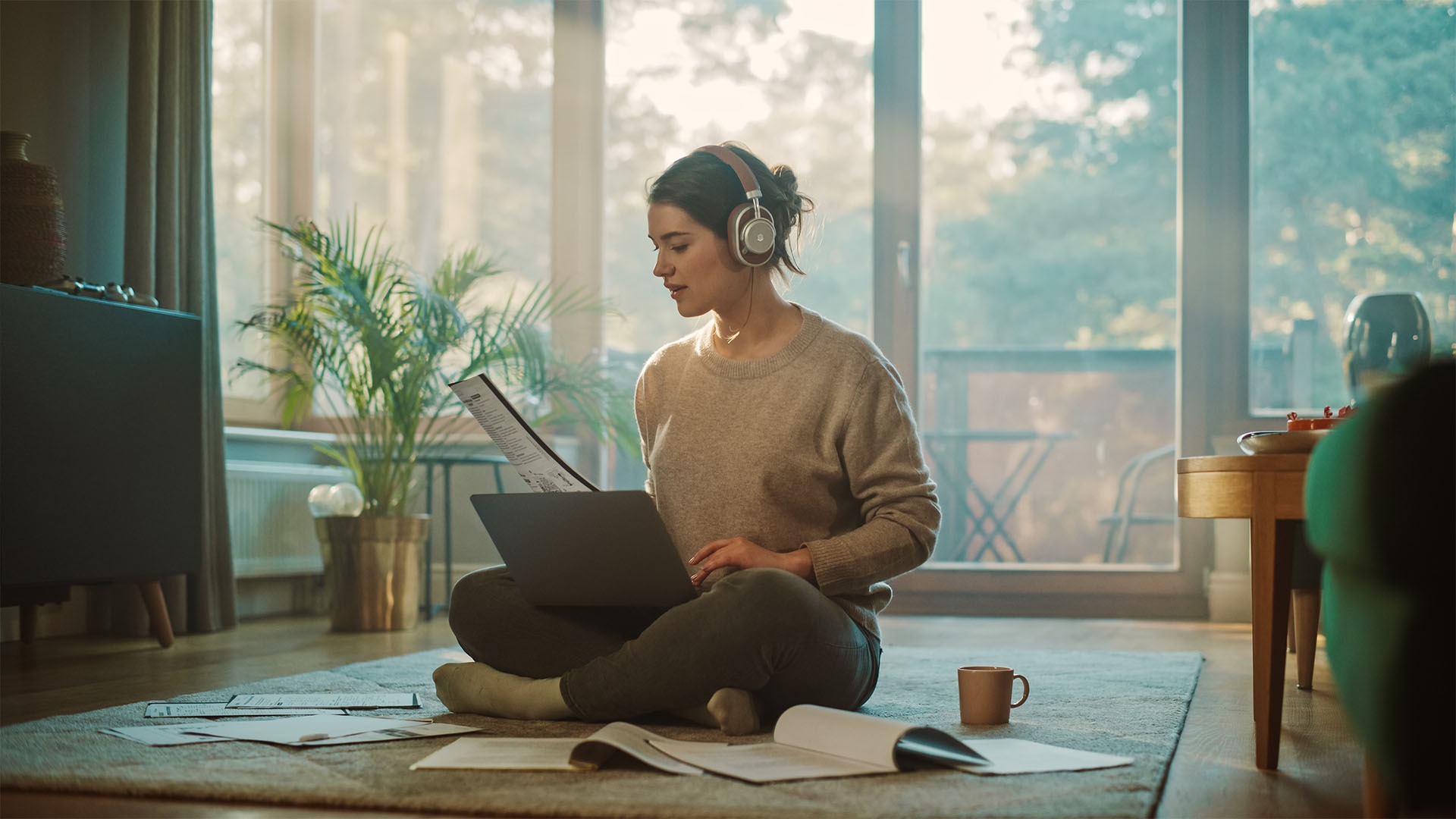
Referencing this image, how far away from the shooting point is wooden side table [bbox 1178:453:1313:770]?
5.06 feet

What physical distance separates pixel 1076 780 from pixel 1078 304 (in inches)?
117

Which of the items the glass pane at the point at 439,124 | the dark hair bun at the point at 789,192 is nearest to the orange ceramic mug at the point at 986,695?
the dark hair bun at the point at 789,192

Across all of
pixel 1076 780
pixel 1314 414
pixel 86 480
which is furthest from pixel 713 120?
pixel 1076 780

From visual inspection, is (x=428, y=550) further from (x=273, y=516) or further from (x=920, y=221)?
(x=920, y=221)

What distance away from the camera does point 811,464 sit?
1.80 m

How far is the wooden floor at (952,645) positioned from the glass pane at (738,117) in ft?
3.90

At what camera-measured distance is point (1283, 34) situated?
3947 mm

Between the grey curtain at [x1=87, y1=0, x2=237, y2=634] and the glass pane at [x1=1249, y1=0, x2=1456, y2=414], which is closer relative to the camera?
the grey curtain at [x1=87, y1=0, x2=237, y2=634]

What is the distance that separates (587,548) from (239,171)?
10.3 feet

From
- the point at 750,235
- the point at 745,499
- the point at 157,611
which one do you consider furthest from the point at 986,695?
the point at 157,611

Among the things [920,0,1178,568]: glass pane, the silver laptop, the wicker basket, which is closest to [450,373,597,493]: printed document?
the silver laptop

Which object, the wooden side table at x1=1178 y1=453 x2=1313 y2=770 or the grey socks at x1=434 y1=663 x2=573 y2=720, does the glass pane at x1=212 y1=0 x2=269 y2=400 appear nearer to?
the grey socks at x1=434 y1=663 x2=573 y2=720

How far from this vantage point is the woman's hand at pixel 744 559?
167 centimetres

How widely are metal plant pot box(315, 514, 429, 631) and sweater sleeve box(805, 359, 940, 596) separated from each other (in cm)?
204
